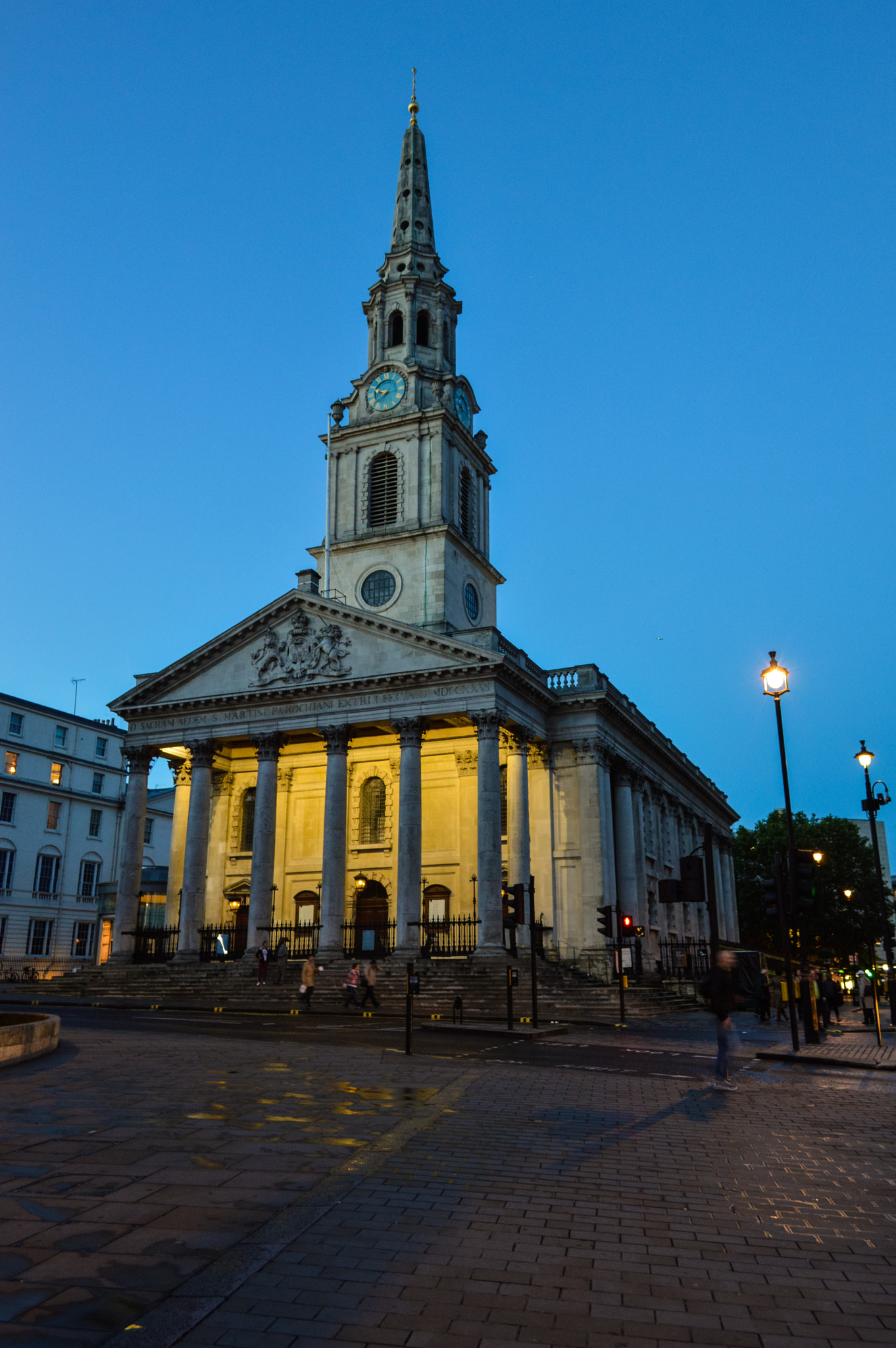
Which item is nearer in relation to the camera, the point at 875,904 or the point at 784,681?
the point at 784,681

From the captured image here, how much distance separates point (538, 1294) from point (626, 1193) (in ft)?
7.84

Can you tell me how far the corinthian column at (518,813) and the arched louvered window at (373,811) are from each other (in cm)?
701

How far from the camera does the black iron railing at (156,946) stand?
1633 inches

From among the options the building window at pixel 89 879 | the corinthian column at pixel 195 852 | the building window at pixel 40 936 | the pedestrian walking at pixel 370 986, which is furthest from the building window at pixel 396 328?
the building window at pixel 40 936

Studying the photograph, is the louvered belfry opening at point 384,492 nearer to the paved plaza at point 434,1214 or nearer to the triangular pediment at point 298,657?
the triangular pediment at point 298,657

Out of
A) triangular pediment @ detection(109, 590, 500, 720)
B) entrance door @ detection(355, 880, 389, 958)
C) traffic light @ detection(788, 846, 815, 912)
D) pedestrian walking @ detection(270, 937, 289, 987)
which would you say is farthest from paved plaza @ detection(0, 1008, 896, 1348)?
entrance door @ detection(355, 880, 389, 958)

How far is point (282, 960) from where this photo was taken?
123 ft

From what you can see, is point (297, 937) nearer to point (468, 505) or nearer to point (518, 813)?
point (518, 813)

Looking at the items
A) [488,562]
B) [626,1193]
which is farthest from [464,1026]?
[488,562]

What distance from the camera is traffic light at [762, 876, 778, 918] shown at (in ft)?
64.6

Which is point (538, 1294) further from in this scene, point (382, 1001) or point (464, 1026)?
point (382, 1001)

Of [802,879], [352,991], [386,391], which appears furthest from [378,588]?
[802,879]

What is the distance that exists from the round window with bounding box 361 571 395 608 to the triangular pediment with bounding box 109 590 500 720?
7080mm

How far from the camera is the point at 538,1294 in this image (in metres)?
5.04
